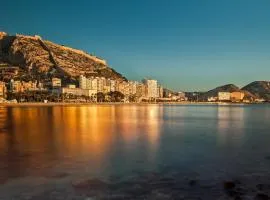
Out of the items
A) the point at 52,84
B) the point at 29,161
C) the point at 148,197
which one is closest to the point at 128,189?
the point at 148,197

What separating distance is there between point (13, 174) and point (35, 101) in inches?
5620

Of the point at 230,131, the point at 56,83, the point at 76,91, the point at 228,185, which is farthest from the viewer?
the point at 76,91

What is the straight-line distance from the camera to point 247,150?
54.4ft

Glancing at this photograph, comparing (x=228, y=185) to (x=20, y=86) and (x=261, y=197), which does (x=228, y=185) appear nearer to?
(x=261, y=197)

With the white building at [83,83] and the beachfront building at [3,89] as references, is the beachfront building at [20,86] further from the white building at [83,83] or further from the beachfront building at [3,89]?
the white building at [83,83]

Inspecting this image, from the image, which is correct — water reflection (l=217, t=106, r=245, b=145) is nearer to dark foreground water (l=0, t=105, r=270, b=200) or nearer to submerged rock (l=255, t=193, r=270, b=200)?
dark foreground water (l=0, t=105, r=270, b=200)

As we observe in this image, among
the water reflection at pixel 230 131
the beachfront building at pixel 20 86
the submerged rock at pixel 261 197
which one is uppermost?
the beachfront building at pixel 20 86

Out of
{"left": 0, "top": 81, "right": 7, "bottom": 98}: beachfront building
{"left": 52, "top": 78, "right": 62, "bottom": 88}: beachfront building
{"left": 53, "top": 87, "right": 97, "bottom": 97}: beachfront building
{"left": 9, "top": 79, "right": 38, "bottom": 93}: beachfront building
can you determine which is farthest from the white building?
{"left": 0, "top": 81, "right": 7, "bottom": 98}: beachfront building

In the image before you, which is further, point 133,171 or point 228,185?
point 133,171

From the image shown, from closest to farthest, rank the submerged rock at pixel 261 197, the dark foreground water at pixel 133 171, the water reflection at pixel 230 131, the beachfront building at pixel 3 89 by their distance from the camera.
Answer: the submerged rock at pixel 261 197
the dark foreground water at pixel 133 171
the water reflection at pixel 230 131
the beachfront building at pixel 3 89

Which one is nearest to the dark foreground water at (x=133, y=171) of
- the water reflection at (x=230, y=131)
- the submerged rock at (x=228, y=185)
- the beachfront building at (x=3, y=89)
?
the submerged rock at (x=228, y=185)

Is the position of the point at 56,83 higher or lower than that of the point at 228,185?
higher

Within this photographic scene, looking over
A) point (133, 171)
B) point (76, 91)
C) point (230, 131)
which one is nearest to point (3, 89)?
point (76, 91)

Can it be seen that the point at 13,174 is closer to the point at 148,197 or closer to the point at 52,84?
the point at 148,197
